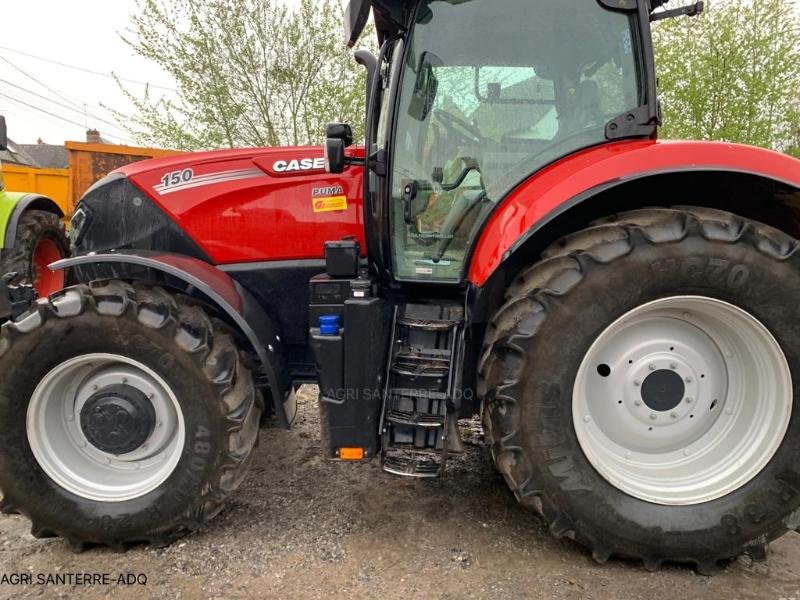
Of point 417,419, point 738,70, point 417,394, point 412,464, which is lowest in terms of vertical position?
point 412,464

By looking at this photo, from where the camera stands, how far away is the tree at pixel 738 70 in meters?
10.3

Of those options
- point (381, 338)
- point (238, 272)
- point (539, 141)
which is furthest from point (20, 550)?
point (539, 141)

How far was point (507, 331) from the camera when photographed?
213 centimetres

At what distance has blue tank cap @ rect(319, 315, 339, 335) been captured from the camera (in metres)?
A: 2.43

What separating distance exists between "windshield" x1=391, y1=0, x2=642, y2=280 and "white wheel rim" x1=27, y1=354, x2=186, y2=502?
1.44 m

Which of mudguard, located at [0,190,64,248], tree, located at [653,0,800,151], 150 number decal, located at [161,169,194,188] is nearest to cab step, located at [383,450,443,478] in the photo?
150 number decal, located at [161,169,194,188]

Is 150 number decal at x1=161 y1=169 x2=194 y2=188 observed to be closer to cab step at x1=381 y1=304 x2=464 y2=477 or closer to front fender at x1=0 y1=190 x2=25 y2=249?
cab step at x1=381 y1=304 x2=464 y2=477

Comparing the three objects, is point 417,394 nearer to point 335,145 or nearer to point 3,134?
point 335,145

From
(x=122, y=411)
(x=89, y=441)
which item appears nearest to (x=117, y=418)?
(x=122, y=411)

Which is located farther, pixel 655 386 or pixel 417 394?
pixel 417 394

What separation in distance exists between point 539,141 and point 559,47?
397 mm

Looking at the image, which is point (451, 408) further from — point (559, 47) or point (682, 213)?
point (559, 47)

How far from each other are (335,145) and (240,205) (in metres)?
0.70

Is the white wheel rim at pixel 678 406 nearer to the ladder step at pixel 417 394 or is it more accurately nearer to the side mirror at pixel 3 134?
the ladder step at pixel 417 394
